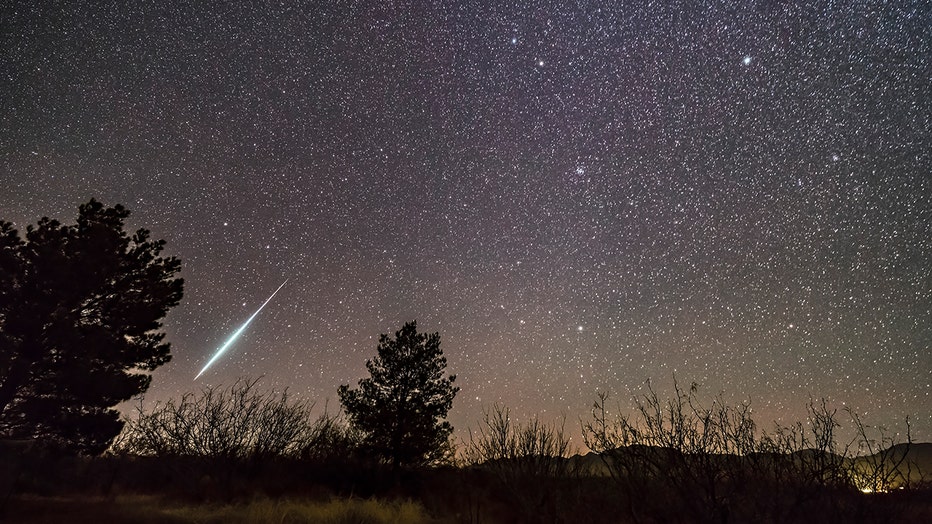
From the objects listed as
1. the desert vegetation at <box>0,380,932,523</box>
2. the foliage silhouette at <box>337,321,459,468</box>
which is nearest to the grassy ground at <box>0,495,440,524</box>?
the desert vegetation at <box>0,380,932,523</box>

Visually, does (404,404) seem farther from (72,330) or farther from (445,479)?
(72,330)

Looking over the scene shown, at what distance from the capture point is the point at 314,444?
22.4 m

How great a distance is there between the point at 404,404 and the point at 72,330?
45.7 ft

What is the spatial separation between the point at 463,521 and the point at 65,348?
14029 mm

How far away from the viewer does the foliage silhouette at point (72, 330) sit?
54.3ft

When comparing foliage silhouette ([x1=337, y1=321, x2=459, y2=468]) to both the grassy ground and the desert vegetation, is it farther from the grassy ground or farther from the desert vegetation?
the grassy ground

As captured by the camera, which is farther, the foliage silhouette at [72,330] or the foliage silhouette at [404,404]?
the foliage silhouette at [404,404]

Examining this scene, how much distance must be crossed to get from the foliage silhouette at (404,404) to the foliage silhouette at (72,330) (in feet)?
31.7

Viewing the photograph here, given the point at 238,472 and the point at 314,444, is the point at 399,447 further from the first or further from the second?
the point at 238,472

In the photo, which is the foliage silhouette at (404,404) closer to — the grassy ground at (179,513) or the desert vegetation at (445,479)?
the desert vegetation at (445,479)

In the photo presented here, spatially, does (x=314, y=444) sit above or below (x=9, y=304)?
below

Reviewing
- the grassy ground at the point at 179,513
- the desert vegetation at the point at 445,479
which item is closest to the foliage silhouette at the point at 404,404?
the desert vegetation at the point at 445,479

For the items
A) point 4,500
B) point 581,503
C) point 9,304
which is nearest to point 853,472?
point 581,503

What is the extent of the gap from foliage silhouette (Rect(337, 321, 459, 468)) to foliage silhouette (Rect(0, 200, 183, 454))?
9.66m
